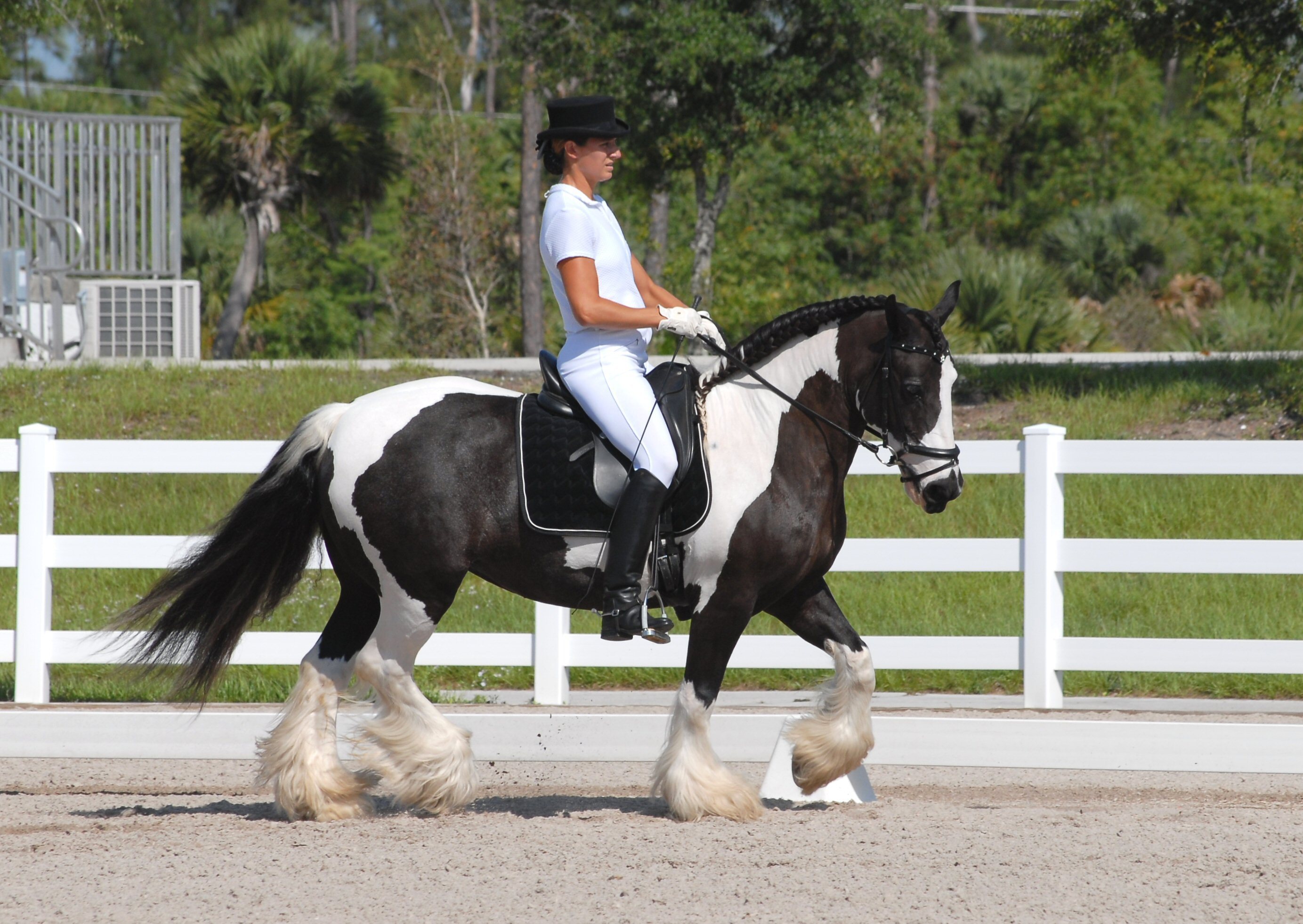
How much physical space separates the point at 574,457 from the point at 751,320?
16430 millimetres

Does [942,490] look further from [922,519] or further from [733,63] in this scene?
[733,63]

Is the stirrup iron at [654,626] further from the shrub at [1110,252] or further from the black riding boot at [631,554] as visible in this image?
the shrub at [1110,252]

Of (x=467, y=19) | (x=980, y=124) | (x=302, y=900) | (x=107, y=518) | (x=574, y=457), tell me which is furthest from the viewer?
(x=467, y=19)

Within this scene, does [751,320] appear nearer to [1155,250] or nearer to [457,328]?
[457,328]

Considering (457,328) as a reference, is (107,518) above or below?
below

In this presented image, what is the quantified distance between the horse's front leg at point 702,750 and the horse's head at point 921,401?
29.3 inches

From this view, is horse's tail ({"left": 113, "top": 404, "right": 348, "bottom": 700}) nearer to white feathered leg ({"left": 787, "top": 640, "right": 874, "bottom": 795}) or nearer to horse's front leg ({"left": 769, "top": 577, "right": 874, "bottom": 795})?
horse's front leg ({"left": 769, "top": 577, "right": 874, "bottom": 795})

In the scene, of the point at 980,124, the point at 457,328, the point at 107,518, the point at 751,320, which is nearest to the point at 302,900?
the point at 107,518

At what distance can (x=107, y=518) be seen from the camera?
10.5 metres

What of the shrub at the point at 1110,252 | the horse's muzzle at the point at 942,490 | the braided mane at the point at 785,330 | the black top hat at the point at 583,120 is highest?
the shrub at the point at 1110,252

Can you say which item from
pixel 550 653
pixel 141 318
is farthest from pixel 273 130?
pixel 550 653

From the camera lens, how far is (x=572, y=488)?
4727 mm

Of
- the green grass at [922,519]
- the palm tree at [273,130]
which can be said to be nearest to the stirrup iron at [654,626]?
the green grass at [922,519]

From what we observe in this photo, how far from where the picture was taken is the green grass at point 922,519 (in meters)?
7.99
